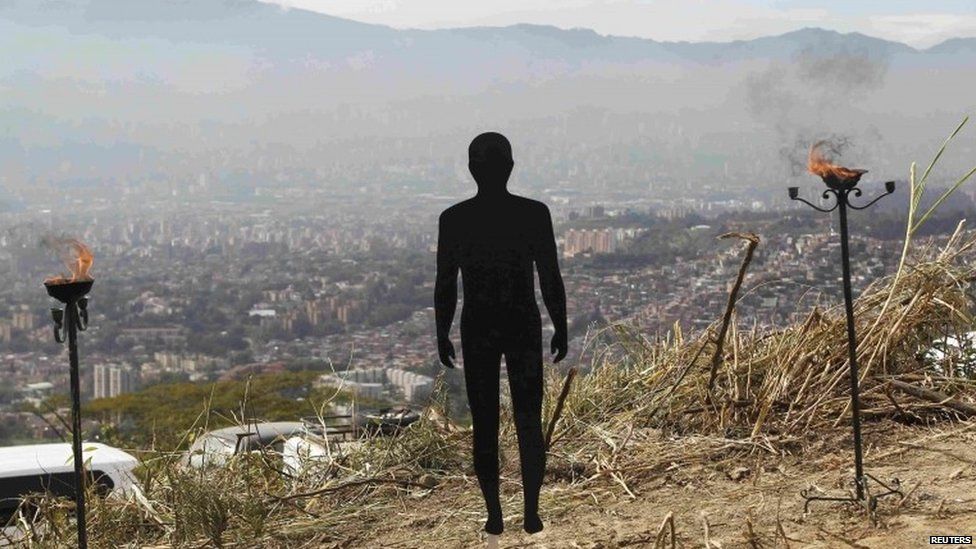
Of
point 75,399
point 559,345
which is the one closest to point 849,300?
point 559,345

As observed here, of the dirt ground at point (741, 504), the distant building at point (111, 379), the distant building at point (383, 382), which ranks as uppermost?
the dirt ground at point (741, 504)

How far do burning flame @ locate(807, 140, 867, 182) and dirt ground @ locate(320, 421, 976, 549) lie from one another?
1.24 metres

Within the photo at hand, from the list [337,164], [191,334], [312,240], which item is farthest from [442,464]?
[337,164]

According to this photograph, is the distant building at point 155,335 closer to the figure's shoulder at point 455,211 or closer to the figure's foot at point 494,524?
→ the figure's foot at point 494,524

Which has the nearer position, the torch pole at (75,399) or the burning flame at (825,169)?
the torch pole at (75,399)

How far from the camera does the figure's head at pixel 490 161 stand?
3900mm

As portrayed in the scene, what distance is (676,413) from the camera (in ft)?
19.0

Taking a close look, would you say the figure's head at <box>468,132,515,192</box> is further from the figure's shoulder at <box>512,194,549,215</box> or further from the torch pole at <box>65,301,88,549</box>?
the torch pole at <box>65,301,88,549</box>

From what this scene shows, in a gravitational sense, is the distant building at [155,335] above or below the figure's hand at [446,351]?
below

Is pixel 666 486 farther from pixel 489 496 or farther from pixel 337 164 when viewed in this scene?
pixel 337 164

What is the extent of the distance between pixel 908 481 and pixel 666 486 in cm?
100

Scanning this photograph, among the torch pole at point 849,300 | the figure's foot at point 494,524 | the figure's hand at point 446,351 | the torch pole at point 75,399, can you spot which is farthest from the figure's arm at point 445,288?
the torch pole at point 849,300

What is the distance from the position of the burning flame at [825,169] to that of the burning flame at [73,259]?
9.30ft

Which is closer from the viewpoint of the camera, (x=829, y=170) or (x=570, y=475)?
(x=829, y=170)
